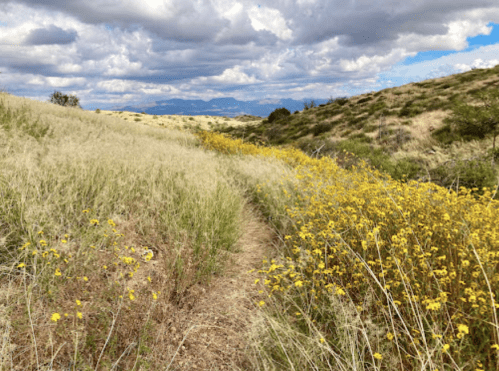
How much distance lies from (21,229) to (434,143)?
13.4m

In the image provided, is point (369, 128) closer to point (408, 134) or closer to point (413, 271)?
point (408, 134)

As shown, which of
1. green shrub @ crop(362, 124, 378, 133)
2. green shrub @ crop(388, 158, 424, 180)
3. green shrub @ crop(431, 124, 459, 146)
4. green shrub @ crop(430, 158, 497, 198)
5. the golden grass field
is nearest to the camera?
green shrub @ crop(430, 158, 497, 198)

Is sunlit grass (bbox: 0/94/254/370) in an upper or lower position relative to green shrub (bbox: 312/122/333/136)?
lower

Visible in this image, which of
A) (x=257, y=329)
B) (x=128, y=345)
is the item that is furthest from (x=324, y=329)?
(x=128, y=345)

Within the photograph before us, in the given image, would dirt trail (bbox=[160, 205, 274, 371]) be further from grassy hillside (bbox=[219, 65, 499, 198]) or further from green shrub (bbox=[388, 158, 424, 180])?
green shrub (bbox=[388, 158, 424, 180])

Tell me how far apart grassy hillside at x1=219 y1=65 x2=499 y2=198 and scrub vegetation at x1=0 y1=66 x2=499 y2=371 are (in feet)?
3.94

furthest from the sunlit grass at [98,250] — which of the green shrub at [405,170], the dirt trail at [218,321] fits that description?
the green shrub at [405,170]

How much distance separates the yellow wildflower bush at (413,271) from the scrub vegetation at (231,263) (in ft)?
0.08

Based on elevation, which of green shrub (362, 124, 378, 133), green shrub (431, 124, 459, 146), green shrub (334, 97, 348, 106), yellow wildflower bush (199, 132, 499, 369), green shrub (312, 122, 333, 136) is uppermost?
green shrub (334, 97, 348, 106)

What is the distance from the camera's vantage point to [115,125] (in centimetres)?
1177

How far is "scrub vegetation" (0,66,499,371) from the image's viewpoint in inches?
79.6

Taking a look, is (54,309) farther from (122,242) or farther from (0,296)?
(122,242)

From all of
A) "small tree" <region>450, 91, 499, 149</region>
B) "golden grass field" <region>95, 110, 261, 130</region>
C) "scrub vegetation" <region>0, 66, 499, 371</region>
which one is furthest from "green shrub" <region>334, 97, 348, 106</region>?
"scrub vegetation" <region>0, 66, 499, 371</region>

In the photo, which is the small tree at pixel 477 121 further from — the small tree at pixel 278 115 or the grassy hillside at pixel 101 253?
the small tree at pixel 278 115
